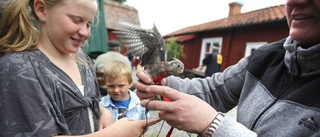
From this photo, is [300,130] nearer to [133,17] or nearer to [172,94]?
[172,94]

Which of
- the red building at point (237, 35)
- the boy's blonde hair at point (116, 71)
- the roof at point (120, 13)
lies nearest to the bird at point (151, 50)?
the boy's blonde hair at point (116, 71)

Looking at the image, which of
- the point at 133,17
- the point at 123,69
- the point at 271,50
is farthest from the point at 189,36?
the point at 271,50

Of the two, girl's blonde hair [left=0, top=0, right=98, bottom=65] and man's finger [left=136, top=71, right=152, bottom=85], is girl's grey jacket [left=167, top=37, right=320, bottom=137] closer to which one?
man's finger [left=136, top=71, right=152, bottom=85]

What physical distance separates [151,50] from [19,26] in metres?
0.80

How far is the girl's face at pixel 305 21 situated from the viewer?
3.38ft

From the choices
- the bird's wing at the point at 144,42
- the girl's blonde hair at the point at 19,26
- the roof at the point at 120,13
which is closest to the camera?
the bird's wing at the point at 144,42

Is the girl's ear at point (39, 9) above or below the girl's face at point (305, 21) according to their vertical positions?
above

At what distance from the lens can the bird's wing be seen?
3.80 feet

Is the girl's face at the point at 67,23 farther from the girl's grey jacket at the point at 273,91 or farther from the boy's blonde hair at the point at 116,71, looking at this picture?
the boy's blonde hair at the point at 116,71

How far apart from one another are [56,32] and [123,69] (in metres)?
1.24

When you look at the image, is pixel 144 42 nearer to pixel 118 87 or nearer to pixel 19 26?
pixel 19 26

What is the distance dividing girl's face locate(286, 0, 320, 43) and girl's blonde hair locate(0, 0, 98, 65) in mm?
1256

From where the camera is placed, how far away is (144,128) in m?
1.29

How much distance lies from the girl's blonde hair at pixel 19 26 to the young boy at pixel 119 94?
1203 mm
